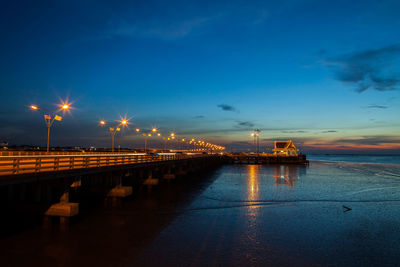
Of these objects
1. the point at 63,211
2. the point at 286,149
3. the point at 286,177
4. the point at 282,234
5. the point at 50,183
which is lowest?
the point at 282,234

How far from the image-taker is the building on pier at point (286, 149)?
113 meters

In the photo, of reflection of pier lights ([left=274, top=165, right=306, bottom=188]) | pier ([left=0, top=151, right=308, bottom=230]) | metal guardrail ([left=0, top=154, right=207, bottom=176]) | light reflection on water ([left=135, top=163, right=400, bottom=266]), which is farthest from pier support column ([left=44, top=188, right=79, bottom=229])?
reflection of pier lights ([left=274, top=165, right=306, bottom=188])

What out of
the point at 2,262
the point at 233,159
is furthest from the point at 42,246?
the point at 233,159

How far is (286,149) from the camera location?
11400 cm

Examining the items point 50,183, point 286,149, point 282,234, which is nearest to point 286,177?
point 282,234

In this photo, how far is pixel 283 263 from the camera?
1143 cm

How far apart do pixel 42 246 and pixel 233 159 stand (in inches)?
3808

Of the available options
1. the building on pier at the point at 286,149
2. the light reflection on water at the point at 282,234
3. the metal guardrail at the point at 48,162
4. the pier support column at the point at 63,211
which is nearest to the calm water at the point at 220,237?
the light reflection on water at the point at 282,234

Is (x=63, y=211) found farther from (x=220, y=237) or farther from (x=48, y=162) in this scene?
(x=220, y=237)

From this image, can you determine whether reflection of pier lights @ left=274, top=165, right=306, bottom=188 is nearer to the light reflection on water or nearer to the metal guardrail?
the light reflection on water

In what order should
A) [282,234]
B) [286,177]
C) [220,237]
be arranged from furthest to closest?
[286,177] → [282,234] → [220,237]

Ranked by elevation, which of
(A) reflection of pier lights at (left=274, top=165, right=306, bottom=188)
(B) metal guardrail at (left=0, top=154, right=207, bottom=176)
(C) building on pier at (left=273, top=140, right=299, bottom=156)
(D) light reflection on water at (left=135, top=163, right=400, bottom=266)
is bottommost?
(D) light reflection on water at (left=135, top=163, right=400, bottom=266)

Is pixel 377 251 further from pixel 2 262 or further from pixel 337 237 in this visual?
pixel 2 262

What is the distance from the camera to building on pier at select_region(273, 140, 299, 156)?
372 feet
